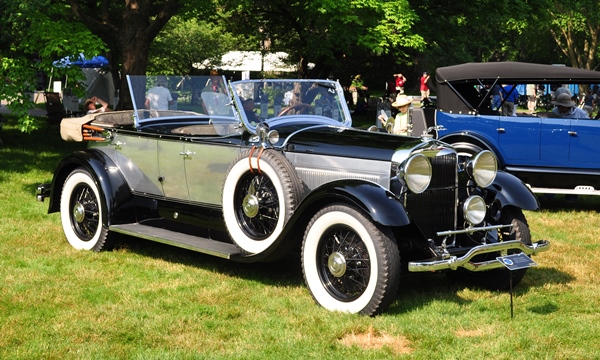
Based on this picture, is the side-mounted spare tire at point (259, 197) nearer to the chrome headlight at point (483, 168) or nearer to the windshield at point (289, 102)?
the windshield at point (289, 102)

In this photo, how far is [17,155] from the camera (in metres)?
15.2

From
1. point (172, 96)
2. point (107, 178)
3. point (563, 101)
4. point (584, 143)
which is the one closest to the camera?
point (107, 178)

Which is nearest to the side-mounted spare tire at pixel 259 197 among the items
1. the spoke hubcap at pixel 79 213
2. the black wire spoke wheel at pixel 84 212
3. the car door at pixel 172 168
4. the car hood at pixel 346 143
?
the car hood at pixel 346 143

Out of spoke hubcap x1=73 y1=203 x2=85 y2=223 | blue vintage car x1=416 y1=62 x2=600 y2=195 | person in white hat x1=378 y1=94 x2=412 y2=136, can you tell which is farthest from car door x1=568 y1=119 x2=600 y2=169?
spoke hubcap x1=73 y1=203 x2=85 y2=223

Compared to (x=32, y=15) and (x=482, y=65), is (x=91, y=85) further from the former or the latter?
(x=482, y=65)

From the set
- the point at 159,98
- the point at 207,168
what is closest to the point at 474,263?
the point at 207,168

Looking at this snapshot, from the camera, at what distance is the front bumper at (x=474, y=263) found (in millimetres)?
5531

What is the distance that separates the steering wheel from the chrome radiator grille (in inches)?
62.6

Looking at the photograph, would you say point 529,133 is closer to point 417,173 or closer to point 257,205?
point 417,173

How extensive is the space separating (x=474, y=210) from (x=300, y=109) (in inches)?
76.7

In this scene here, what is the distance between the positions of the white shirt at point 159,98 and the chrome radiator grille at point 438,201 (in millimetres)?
3147

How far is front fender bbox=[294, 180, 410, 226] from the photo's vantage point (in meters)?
5.46

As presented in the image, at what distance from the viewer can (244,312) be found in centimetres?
583

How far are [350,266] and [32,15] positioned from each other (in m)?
9.75
